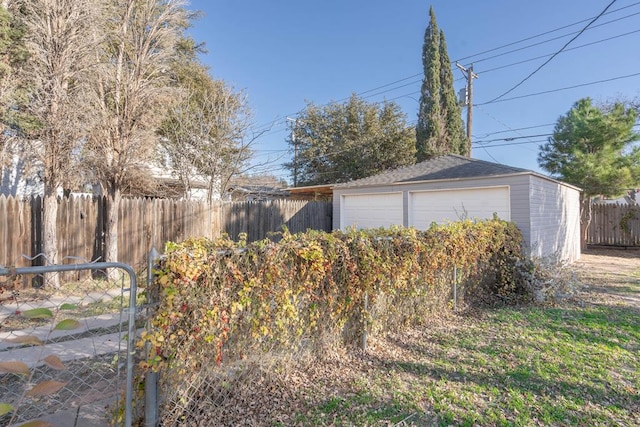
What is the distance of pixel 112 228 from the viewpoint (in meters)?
7.04

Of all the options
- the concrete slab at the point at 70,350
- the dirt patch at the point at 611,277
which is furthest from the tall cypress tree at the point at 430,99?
the concrete slab at the point at 70,350

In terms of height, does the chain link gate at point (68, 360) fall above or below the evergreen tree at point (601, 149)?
below

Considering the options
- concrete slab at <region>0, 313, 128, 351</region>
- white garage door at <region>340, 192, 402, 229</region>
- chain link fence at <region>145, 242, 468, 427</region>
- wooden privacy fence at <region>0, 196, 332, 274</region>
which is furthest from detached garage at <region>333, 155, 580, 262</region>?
concrete slab at <region>0, 313, 128, 351</region>

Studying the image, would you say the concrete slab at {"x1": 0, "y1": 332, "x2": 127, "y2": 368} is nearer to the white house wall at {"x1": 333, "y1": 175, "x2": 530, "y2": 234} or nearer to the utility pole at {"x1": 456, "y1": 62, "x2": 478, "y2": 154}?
the white house wall at {"x1": 333, "y1": 175, "x2": 530, "y2": 234}

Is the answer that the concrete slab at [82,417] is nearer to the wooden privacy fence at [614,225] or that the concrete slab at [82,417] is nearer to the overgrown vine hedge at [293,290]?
the overgrown vine hedge at [293,290]

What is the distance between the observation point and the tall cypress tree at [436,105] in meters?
17.6

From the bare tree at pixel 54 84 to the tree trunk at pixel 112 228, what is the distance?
96 cm

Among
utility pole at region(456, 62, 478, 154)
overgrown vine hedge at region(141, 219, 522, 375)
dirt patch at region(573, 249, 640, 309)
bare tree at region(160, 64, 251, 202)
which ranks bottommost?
dirt patch at region(573, 249, 640, 309)

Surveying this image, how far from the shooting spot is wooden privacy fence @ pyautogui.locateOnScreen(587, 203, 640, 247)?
13375 millimetres

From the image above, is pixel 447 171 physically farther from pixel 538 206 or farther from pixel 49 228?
pixel 49 228

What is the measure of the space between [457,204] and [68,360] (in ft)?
30.4

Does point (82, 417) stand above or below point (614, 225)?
below

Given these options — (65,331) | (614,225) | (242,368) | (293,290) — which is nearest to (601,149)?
(614,225)

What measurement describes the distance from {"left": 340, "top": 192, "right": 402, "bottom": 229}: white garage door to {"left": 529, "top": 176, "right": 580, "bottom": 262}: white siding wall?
3.89 meters
